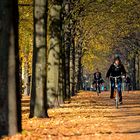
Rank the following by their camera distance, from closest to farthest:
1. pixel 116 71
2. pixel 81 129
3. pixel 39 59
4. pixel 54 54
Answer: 1. pixel 81 129
2. pixel 39 59
3. pixel 54 54
4. pixel 116 71

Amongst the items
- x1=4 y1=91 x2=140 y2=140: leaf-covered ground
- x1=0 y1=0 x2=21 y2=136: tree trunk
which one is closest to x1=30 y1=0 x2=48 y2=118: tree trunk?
x1=4 y1=91 x2=140 y2=140: leaf-covered ground

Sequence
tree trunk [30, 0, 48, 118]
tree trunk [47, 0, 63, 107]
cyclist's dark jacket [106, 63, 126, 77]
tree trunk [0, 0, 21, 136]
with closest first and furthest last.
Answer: tree trunk [0, 0, 21, 136] < tree trunk [30, 0, 48, 118] < tree trunk [47, 0, 63, 107] < cyclist's dark jacket [106, 63, 126, 77]

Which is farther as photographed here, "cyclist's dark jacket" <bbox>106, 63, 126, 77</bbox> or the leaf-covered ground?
"cyclist's dark jacket" <bbox>106, 63, 126, 77</bbox>

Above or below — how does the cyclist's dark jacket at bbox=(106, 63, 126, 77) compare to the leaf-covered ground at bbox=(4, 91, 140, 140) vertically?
above

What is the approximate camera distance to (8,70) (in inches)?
468

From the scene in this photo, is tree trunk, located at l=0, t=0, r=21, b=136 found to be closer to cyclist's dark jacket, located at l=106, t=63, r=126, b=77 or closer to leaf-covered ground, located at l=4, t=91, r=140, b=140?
leaf-covered ground, located at l=4, t=91, r=140, b=140

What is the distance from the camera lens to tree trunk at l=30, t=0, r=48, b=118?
55.5 feet

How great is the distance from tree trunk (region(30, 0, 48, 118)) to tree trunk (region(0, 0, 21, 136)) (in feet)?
16.2

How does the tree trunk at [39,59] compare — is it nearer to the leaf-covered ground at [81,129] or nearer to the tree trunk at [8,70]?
the leaf-covered ground at [81,129]

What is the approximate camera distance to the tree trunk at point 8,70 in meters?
11.8

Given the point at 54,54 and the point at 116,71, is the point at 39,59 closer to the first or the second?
the point at 54,54

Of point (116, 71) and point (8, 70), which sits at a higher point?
point (116, 71)

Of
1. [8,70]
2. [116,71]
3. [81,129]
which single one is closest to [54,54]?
[116,71]

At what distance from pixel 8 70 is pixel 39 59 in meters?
5.13
